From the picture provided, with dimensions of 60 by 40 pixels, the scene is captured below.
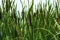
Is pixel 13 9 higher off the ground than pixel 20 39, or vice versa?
pixel 13 9

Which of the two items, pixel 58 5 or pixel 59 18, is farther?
pixel 58 5

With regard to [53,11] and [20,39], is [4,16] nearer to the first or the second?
[20,39]

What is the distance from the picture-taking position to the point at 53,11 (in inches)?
72.5

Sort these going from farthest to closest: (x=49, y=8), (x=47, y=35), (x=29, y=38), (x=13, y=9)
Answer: (x=49, y=8), (x=13, y=9), (x=47, y=35), (x=29, y=38)

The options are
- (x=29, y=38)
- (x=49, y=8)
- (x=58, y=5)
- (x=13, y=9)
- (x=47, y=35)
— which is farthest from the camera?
(x=58, y=5)

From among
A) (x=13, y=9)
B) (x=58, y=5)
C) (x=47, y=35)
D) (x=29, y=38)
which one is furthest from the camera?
(x=58, y=5)

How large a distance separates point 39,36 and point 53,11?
63 cm

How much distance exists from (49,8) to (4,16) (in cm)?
46

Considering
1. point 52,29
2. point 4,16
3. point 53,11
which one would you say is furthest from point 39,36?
point 53,11

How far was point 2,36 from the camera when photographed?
1.53 meters

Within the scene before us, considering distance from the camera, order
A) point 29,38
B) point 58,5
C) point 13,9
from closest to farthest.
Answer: point 29,38
point 13,9
point 58,5

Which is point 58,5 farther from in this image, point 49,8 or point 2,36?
point 2,36

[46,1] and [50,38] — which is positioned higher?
[46,1]

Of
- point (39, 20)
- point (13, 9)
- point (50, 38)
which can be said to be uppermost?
point (13, 9)
